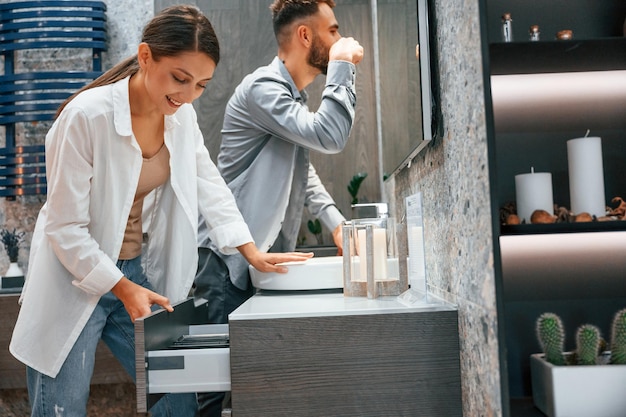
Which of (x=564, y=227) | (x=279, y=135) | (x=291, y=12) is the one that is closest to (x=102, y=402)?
(x=279, y=135)

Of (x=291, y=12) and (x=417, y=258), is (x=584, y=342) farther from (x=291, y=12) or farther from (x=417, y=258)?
(x=291, y=12)

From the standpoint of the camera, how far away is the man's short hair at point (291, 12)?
2.16m

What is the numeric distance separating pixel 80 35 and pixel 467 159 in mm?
2326

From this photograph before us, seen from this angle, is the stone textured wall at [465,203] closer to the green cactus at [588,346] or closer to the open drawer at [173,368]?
the green cactus at [588,346]

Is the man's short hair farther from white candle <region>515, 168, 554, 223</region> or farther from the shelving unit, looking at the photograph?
white candle <region>515, 168, 554, 223</region>

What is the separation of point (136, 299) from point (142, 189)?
0.38 meters

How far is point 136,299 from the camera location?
4.77ft

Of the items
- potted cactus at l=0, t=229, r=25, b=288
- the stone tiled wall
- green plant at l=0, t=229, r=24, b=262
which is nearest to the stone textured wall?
the stone tiled wall

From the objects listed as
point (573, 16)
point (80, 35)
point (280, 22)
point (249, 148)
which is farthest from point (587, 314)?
point (80, 35)

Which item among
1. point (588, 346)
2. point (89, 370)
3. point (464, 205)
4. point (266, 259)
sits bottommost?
point (89, 370)

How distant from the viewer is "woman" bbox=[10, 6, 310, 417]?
1476 mm

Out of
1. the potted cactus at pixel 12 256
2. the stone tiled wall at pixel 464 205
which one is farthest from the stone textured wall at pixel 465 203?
the potted cactus at pixel 12 256

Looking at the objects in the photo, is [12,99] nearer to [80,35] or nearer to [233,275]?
[80,35]

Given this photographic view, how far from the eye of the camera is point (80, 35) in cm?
286
